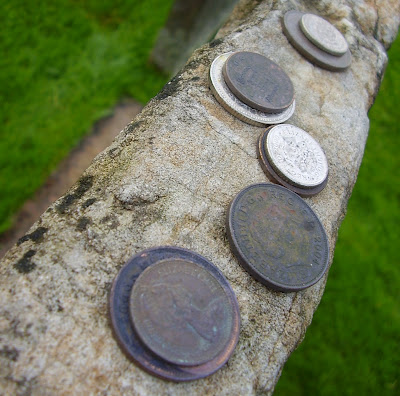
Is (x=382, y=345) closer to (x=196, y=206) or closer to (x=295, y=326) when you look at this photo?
(x=295, y=326)

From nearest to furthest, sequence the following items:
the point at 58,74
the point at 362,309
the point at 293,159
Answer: the point at 293,159, the point at 362,309, the point at 58,74

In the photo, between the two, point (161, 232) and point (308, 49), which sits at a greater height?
point (308, 49)

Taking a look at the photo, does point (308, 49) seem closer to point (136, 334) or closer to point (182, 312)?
point (182, 312)

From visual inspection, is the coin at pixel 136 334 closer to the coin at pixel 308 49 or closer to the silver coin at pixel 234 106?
the silver coin at pixel 234 106

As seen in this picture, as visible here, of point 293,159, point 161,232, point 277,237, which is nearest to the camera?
point 161,232

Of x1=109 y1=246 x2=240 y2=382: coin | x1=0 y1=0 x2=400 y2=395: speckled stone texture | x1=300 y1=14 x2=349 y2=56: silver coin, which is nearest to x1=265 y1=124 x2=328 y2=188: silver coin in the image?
x1=0 y1=0 x2=400 y2=395: speckled stone texture

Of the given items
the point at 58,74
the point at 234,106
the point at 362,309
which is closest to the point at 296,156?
the point at 234,106
